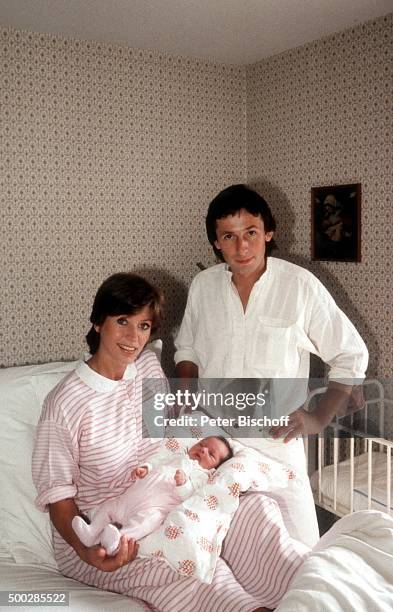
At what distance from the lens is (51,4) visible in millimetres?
Answer: 1962

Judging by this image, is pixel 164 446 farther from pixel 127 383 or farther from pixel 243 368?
pixel 243 368

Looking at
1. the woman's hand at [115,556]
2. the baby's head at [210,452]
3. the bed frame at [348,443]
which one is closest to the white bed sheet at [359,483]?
the bed frame at [348,443]

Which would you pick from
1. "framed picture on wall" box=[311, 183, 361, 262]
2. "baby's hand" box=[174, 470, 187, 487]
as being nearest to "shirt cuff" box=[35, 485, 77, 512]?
"baby's hand" box=[174, 470, 187, 487]

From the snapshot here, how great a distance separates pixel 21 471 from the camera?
191cm

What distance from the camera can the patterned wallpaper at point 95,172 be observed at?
88.1 inches

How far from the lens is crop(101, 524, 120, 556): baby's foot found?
1446mm

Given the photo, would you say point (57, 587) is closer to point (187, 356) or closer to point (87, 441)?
point (87, 441)

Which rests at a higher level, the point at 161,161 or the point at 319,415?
the point at 161,161

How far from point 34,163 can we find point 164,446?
1.17m

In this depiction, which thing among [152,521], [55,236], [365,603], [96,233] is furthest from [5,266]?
[365,603]

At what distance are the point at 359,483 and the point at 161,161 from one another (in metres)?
1.45

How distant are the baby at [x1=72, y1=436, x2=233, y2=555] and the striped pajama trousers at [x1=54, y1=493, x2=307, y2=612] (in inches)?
5.0

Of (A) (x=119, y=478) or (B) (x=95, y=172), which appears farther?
(B) (x=95, y=172)

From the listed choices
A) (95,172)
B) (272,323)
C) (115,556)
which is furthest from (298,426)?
(95,172)
